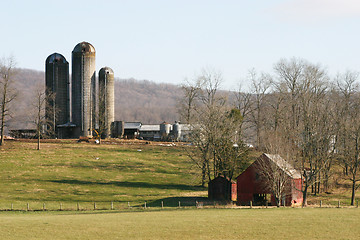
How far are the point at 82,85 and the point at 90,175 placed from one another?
119 ft

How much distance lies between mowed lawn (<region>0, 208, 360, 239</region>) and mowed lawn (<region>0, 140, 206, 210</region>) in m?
13.6

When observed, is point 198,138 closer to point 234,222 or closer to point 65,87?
point 234,222

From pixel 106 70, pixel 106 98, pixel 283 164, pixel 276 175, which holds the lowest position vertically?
pixel 276 175

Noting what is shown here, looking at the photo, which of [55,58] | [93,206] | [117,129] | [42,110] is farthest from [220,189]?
[55,58]

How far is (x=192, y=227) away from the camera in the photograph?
32344mm

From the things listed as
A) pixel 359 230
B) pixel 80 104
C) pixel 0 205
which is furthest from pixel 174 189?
pixel 80 104

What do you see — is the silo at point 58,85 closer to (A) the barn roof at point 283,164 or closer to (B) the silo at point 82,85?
(B) the silo at point 82,85

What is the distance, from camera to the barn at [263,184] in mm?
54781

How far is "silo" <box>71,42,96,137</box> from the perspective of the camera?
9831 cm

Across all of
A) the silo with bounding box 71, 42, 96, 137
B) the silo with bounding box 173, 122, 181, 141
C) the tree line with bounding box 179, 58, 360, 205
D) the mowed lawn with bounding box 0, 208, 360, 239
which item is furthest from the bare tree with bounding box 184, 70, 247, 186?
→ the silo with bounding box 173, 122, 181, 141

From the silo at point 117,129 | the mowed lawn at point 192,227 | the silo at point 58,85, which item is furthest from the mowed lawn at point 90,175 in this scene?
the silo at point 117,129

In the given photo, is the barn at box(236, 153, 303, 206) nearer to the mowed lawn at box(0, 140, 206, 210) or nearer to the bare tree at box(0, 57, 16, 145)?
the mowed lawn at box(0, 140, 206, 210)

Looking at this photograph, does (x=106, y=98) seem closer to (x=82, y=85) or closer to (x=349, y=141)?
(x=82, y=85)

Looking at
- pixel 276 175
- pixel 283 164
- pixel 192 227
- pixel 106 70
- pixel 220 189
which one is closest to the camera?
pixel 192 227
